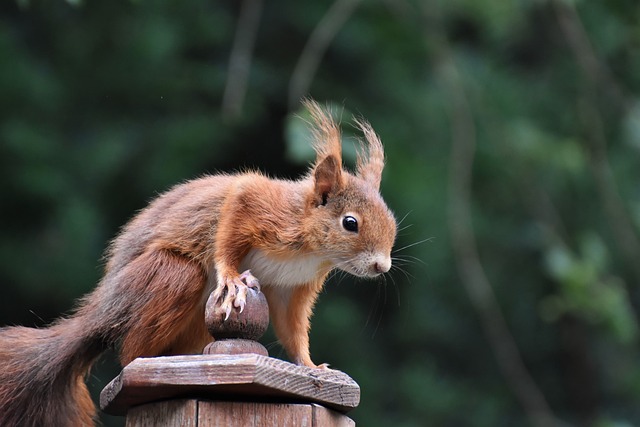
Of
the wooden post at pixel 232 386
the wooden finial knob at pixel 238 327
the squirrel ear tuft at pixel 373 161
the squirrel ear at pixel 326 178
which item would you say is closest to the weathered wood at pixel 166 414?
the wooden post at pixel 232 386

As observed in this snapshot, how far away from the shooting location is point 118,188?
5.05m

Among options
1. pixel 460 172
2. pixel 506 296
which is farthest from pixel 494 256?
pixel 460 172

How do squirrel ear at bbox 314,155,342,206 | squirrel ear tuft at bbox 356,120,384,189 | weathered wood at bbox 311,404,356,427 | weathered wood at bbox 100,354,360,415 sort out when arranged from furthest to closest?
squirrel ear tuft at bbox 356,120,384,189 < squirrel ear at bbox 314,155,342,206 < weathered wood at bbox 311,404,356,427 < weathered wood at bbox 100,354,360,415

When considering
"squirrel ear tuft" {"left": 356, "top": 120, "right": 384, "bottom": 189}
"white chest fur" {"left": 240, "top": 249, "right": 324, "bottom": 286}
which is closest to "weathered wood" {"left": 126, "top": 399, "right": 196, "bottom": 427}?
"white chest fur" {"left": 240, "top": 249, "right": 324, "bottom": 286}

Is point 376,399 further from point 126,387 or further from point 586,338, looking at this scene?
point 126,387

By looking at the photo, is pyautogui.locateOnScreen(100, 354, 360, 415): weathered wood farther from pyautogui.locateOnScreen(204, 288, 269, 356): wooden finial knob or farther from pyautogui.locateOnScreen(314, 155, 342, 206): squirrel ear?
pyautogui.locateOnScreen(314, 155, 342, 206): squirrel ear

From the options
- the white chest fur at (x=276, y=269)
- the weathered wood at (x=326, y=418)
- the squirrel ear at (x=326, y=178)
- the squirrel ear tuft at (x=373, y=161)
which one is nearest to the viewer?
the weathered wood at (x=326, y=418)

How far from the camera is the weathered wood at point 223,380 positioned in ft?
6.17

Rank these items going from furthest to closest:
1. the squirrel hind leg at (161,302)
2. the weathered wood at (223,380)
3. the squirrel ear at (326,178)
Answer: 1. the squirrel ear at (326,178)
2. the squirrel hind leg at (161,302)
3. the weathered wood at (223,380)

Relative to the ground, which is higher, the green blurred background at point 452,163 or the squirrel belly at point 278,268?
the green blurred background at point 452,163

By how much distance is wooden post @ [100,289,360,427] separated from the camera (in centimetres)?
189

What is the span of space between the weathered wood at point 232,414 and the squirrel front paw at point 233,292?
17 cm

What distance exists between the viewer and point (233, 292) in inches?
78.6

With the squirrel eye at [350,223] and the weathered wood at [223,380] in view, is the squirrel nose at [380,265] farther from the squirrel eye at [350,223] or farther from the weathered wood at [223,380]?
the weathered wood at [223,380]
